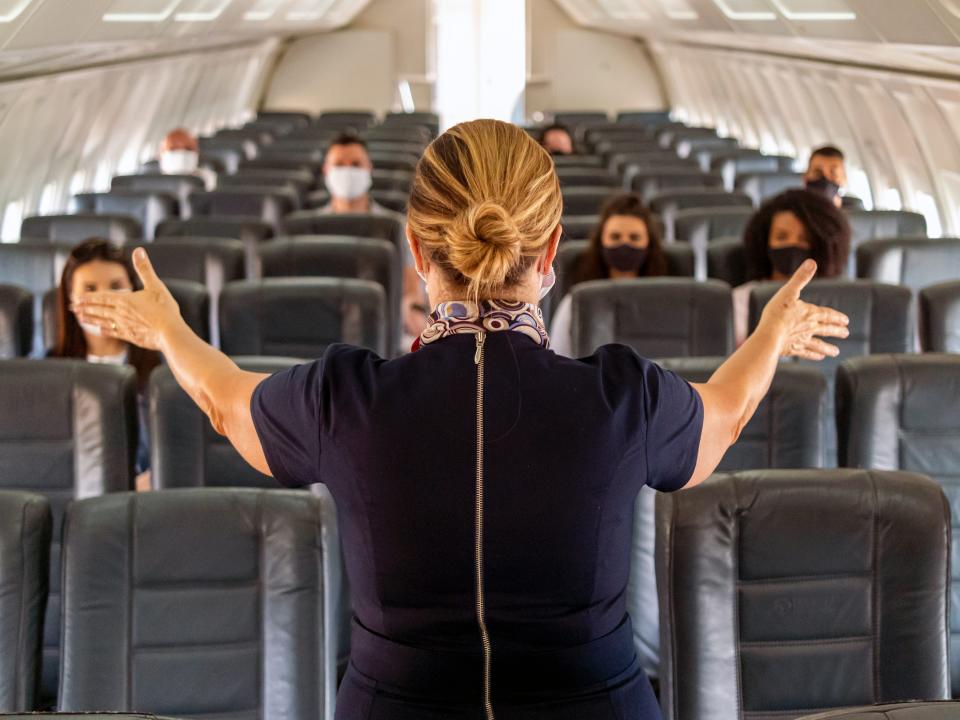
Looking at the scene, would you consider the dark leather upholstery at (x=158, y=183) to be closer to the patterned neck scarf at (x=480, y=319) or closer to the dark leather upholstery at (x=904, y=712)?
the patterned neck scarf at (x=480, y=319)

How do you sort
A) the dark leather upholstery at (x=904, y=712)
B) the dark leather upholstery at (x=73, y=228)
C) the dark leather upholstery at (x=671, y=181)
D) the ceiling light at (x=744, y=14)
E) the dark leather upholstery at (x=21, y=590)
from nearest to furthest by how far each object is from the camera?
the dark leather upholstery at (x=904, y=712) → the dark leather upholstery at (x=21, y=590) → the dark leather upholstery at (x=73, y=228) → the dark leather upholstery at (x=671, y=181) → the ceiling light at (x=744, y=14)

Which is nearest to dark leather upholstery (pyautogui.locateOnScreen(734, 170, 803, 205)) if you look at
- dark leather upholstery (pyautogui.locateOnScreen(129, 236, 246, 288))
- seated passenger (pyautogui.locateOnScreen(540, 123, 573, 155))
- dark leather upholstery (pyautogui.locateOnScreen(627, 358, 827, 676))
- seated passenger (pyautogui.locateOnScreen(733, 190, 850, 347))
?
seated passenger (pyautogui.locateOnScreen(540, 123, 573, 155))

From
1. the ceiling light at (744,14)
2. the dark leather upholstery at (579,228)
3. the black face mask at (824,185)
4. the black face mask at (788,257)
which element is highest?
the ceiling light at (744,14)

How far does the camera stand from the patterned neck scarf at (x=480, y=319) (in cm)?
198

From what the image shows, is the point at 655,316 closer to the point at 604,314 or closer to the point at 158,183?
the point at 604,314

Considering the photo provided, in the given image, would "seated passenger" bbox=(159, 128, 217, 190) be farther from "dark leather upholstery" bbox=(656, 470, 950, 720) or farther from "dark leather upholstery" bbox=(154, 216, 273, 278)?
"dark leather upholstery" bbox=(656, 470, 950, 720)

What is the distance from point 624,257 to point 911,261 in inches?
54.4

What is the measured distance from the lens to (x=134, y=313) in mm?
2402

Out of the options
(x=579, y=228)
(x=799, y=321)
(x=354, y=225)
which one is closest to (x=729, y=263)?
(x=579, y=228)

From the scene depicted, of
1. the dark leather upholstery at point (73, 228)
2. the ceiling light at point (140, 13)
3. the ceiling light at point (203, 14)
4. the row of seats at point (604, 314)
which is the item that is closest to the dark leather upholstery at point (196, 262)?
the dark leather upholstery at point (73, 228)

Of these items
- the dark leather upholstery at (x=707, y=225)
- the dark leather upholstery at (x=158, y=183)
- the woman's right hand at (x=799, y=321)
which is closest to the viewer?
the woman's right hand at (x=799, y=321)

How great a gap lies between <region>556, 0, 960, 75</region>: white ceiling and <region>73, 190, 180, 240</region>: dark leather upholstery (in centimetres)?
429

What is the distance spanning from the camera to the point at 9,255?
21.0 feet

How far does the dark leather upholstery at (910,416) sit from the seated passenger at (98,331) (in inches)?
88.7
